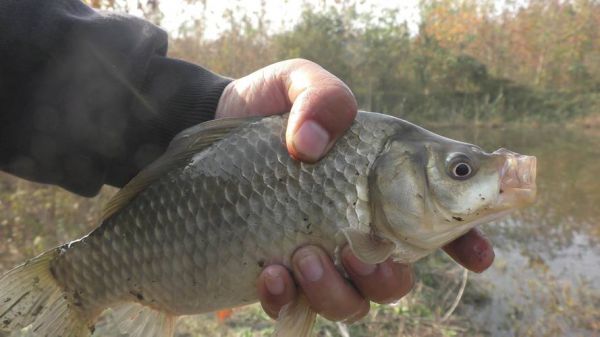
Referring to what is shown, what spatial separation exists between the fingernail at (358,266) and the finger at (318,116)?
0.33 metres

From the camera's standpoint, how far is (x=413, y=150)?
1576mm

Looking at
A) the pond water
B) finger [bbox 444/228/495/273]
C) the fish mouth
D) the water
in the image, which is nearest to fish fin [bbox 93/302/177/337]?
finger [bbox 444/228/495/273]

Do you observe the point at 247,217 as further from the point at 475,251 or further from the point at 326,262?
the point at 475,251

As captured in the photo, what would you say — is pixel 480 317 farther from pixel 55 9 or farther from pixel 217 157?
pixel 55 9

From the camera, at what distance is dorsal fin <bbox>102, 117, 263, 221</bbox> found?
5.75 feet

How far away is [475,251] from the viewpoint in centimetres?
191

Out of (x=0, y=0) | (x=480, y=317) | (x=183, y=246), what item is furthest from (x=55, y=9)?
(x=480, y=317)

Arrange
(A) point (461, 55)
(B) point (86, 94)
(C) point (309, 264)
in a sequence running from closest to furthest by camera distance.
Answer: (C) point (309, 264) → (B) point (86, 94) → (A) point (461, 55)

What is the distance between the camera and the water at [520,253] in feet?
14.6

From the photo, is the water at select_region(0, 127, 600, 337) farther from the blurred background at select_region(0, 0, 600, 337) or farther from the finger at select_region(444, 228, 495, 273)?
the finger at select_region(444, 228, 495, 273)

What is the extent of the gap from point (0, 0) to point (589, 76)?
893 inches

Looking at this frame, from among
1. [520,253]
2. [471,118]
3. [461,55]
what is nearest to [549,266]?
[520,253]

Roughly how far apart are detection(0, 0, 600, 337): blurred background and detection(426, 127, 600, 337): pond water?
0.06 ft

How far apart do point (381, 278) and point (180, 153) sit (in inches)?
31.1
